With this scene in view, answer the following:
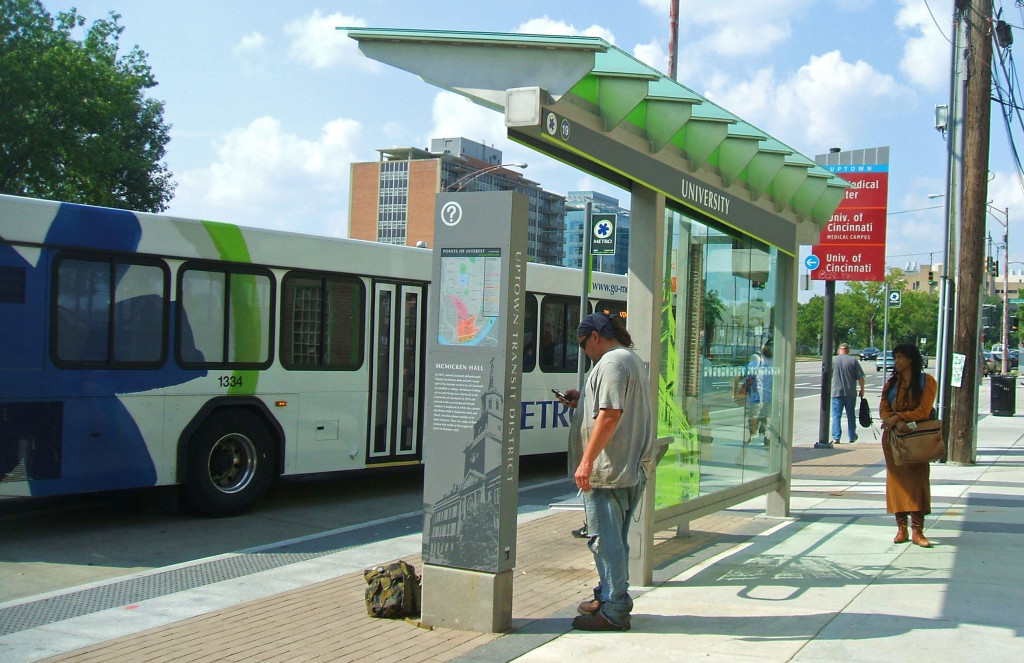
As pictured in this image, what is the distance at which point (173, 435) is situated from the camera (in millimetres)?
8992

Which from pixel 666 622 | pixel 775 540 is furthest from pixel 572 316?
pixel 666 622

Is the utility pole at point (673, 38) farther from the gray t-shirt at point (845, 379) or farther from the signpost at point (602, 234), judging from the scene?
the gray t-shirt at point (845, 379)

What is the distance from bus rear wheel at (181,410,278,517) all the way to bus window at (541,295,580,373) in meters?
4.52

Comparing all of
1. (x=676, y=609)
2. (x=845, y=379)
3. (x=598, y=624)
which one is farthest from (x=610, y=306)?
(x=598, y=624)

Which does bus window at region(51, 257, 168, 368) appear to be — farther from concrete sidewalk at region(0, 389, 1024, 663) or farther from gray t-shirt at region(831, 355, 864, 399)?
gray t-shirt at region(831, 355, 864, 399)

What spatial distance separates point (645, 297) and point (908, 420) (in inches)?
118

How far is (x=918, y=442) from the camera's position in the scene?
798 cm

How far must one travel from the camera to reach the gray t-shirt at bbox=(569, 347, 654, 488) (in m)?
5.32

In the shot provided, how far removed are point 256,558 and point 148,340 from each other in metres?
2.50

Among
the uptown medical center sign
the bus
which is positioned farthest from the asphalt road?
the uptown medical center sign

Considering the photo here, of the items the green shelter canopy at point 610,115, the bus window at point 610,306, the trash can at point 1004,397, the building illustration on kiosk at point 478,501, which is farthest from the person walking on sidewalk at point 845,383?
the building illustration on kiosk at point 478,501

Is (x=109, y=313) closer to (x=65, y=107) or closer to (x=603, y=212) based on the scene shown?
(x=603, y=212)

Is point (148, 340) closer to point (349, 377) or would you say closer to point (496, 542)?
point (349, 377)

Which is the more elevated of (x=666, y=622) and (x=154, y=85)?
(x=154, y=85)
